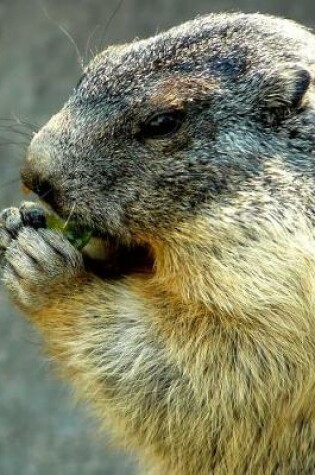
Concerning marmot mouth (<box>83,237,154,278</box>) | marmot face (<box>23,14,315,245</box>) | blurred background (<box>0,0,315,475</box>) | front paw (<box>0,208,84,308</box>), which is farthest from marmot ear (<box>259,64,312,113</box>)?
blurred background (<box>0,0,315,475</box>)

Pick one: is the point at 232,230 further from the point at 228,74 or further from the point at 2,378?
the point at 2,378

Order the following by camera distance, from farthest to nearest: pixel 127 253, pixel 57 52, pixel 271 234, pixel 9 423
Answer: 1. pixel 57 52
2. pixel 9 423
3. pixel 127 253
4. pixel 271 234

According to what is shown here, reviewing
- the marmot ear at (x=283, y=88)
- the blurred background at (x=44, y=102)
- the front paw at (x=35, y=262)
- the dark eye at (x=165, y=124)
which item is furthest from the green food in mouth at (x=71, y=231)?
the blurred background at (x=44, y=102)

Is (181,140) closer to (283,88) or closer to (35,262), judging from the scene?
(283,88)

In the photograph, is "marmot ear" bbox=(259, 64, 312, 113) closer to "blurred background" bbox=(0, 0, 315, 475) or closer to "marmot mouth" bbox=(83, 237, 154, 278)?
"marmot mouth" bbox=(83, 237, 154, 278)

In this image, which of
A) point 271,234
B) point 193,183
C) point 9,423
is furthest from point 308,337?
point 9,423
